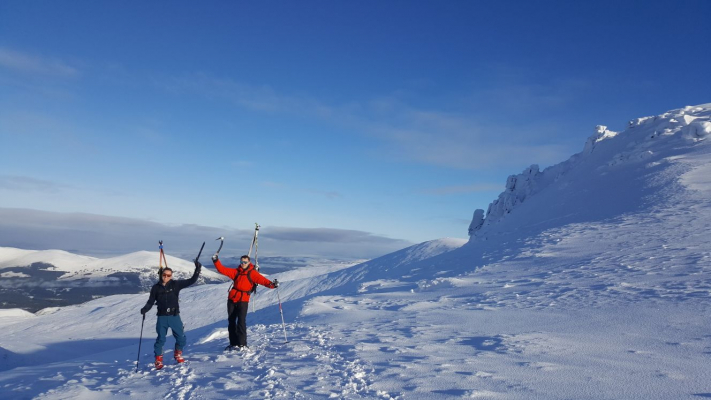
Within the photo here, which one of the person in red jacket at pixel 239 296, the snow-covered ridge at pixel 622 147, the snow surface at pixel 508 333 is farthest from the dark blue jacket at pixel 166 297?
the snow-covered ridge at pixel 622 147

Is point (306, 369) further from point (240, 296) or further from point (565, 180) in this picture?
point (565, 180)

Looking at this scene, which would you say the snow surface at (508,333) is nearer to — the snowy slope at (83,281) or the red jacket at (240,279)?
→ the red jacket at (240,279)

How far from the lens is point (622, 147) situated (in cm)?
3422

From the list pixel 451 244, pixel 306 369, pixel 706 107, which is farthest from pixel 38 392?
pixel 706 107

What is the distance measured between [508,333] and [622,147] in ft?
110

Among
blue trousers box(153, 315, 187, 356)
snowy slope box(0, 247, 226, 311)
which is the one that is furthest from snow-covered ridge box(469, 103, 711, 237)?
snowy slope box(0, 247, 226, 311)

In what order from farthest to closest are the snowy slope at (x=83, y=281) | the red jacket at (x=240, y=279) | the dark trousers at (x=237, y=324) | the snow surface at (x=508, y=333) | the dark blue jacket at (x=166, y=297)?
the snowy slope at (x=83, y=281) → the red jacket at (x=240, y=279) → the dark trousers at (x=237, y=324) → the dark blue jacket at (x=166, y=297) → the snow surface at (x=508, y=333)

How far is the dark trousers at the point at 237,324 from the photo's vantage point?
31.0ft

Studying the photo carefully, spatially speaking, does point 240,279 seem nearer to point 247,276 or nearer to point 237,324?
point 247,276

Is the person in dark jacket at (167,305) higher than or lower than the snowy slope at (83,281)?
higher

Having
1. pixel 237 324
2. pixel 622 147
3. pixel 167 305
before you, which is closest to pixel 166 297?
pixel 167 305

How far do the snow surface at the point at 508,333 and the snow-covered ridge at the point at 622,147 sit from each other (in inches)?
306

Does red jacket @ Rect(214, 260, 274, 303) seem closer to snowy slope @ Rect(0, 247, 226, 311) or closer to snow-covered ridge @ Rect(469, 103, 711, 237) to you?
snow-covered ridge @ Rect(469, 103, 711, 237)

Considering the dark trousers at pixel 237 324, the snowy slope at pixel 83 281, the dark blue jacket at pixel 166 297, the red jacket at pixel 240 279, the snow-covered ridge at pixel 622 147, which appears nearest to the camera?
the dark blue jacket at pixel 166 297
